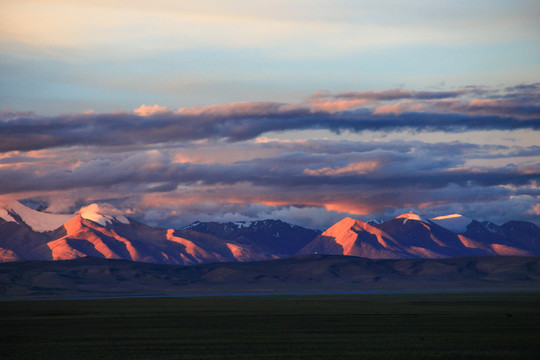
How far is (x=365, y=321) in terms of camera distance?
4299 inches

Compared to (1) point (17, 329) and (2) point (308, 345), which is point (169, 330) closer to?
(1) point (17, 329)

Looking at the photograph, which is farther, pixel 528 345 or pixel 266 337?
pixel 266 337

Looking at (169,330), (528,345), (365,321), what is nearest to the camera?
(528,345)

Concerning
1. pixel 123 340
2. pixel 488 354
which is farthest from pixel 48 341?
pixel 488 354

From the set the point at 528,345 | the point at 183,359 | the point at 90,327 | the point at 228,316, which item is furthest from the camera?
the point at 228,316

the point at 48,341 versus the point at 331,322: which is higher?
the point at 48,341

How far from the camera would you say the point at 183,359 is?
64625 mm

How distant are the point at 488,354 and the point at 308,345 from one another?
1704cm

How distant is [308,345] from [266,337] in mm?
10944

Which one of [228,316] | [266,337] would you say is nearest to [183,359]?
[266,337]

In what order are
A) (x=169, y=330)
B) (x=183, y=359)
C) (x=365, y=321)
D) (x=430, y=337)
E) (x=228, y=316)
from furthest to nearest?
1. (x=228, y=316)
2. (x=365, y=321)
3. (x=169, y=330)
4. (x=430, y=337)
5. (x=183, y=359)

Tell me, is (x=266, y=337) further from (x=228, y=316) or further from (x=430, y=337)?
(x=228, y=316)

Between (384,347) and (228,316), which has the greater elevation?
(384,347)

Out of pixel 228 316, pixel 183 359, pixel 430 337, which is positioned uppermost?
pixel 183 359
